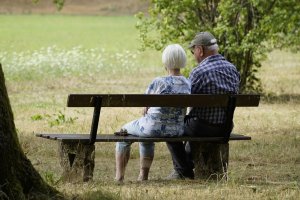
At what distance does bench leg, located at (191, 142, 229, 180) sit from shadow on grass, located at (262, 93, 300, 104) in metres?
9.87

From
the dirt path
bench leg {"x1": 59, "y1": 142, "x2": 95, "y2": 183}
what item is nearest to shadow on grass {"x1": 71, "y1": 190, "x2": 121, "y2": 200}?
bench leg {"x1": 59, "y1": 142, "x2": 95, "y2": 183}

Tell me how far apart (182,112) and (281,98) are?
11197mm

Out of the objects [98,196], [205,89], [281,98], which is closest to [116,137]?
[205,89]

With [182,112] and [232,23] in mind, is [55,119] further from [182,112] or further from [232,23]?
[182,112]

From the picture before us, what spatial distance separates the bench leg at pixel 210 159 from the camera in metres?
9.93

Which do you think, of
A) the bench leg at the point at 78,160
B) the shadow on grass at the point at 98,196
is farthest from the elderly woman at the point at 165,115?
the shadow on grass at the point at 98,196

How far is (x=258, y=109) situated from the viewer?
717 inches

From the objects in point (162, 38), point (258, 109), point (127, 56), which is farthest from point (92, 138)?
point (127, 56)

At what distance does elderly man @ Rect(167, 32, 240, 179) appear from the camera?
9930mm

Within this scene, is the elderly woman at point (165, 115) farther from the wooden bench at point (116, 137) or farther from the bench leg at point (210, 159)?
the bench leg at point (210, 159)

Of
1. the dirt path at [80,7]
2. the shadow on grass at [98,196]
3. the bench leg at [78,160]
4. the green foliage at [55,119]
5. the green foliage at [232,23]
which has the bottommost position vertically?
the shadow on grass at [98,196]

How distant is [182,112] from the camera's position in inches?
387

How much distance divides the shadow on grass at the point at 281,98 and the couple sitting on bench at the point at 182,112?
980cm

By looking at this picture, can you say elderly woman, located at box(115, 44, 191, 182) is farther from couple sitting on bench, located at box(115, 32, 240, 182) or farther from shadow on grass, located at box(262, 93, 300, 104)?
shadow on grass, located at box(262, 93, 300, 104)
